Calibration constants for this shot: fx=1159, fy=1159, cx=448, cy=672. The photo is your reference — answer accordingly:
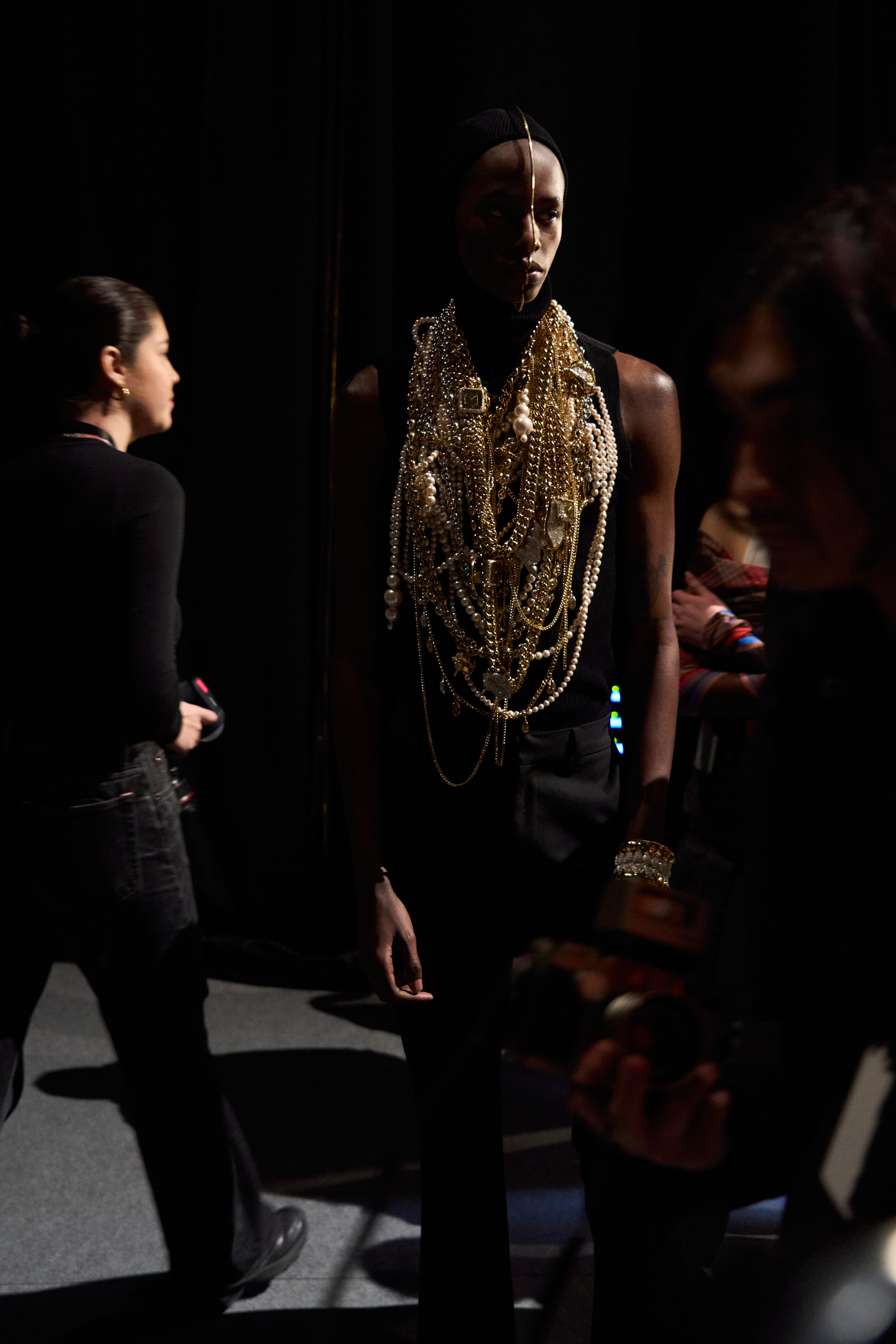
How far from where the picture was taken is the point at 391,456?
141 centimetres

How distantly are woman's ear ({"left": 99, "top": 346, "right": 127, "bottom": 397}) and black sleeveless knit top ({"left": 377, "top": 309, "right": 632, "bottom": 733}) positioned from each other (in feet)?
1.73

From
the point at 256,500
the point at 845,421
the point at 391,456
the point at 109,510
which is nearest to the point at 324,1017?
the point at 256,500

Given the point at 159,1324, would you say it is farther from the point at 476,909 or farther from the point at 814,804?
the point at 814,804

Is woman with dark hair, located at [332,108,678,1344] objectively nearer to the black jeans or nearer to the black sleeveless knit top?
the black sleeveless knit top

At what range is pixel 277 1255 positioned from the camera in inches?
76.9

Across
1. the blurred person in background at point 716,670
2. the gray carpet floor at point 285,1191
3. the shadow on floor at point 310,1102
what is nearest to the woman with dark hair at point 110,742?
the gray carpet floor at point 285,1191

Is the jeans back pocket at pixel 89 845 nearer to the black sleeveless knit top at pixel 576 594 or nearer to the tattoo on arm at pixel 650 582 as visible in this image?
the black sleeveless knit top at pixel 576 594

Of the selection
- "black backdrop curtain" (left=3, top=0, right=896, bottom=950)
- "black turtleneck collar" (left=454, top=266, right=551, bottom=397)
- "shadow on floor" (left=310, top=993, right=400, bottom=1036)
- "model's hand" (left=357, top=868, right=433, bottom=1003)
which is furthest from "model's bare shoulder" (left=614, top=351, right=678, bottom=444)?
"shadow on floor" (left=310, top=993, right=400, bottom=1036)

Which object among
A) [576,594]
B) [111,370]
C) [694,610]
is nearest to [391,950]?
[576,594]

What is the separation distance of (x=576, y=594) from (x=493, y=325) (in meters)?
0.34

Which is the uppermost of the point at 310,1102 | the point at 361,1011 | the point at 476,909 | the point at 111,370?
the point at 111,370

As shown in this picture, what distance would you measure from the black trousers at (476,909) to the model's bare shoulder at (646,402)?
363 mm

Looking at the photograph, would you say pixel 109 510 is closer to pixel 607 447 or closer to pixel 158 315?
pixel 158 315

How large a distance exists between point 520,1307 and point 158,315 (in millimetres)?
1701
